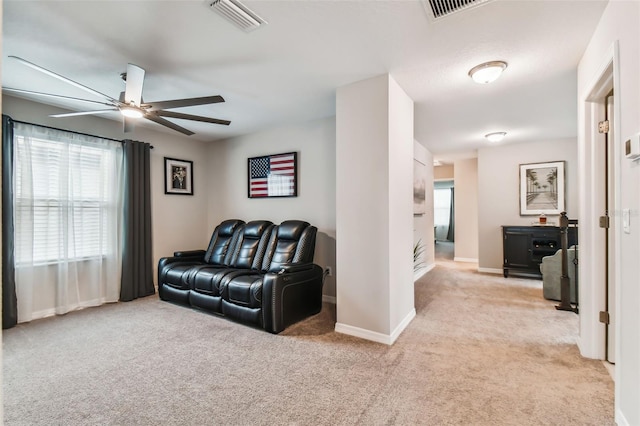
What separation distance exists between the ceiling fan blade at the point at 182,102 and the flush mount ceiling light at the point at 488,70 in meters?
2.22

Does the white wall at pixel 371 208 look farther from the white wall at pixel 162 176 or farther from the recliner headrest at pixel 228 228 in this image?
the white wall at pixel 162 176

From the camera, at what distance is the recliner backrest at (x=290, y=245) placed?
3902 mm

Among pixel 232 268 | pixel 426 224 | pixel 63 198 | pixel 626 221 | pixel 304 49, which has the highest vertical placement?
pixel 304 49

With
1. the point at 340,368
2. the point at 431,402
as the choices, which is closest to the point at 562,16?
the point at 431,402

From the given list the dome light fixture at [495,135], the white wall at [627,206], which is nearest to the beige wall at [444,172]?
the dome light fixture at [495,135]

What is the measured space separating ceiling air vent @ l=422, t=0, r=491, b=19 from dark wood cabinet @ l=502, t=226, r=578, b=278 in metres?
4.39

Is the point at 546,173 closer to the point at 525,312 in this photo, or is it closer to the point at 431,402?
the point at 525,312

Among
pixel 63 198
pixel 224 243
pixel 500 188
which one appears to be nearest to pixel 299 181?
pixel 224 243

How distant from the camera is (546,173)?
5566 millimetres

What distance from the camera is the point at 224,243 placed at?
466cm

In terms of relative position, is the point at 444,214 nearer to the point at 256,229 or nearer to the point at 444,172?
the point at 444,172

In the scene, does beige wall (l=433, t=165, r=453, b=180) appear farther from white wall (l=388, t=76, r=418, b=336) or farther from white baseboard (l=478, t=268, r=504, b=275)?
white wall (l=388, t=76, r=418, b=336)

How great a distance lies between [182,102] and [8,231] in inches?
96.1

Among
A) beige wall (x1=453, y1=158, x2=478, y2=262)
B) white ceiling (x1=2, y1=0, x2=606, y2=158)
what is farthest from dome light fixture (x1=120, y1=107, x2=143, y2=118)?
beige wall (x1=453, y1=158, x2=478, y2=262)
